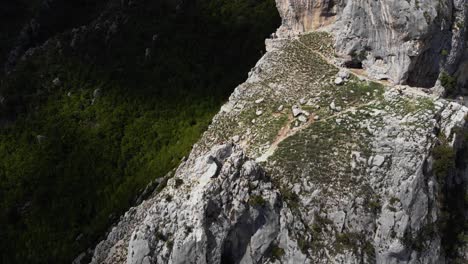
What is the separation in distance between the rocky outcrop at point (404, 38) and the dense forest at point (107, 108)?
1035cm

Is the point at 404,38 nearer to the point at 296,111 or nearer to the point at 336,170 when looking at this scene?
the point at 296,111

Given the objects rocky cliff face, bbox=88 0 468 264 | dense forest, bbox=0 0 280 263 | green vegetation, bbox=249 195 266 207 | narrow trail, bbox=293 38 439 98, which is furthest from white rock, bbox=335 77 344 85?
dense forest, bbox=0 0 280 263

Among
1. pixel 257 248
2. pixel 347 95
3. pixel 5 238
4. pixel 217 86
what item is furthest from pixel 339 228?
pixel 5 238

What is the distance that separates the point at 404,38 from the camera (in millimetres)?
25984

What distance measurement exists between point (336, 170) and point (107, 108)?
20870 mm

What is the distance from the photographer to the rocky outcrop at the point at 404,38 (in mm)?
25469

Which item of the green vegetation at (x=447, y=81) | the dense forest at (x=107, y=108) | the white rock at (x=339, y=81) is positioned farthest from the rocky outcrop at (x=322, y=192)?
the dense forest at (x=107, y=108)

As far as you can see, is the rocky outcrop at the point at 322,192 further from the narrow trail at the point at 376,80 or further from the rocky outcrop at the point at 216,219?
the narrow trail at the point at 376,80

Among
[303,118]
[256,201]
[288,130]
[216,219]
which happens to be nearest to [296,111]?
[303,118]

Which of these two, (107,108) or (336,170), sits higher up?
(336,170)

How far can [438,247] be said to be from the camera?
23.2 m

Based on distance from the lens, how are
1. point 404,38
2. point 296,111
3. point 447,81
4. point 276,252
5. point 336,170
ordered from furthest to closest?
1. point 447,81
2. point 296,111
3. point 404,38
4. point 336,170
5. point 276,252

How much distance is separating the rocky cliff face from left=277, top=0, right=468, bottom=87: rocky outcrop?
75 millimetres

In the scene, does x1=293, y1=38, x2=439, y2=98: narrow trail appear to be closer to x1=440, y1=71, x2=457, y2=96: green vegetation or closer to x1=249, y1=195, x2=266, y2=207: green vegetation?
x1=440, y1=71, x2=457, y2=96: green vegetation
